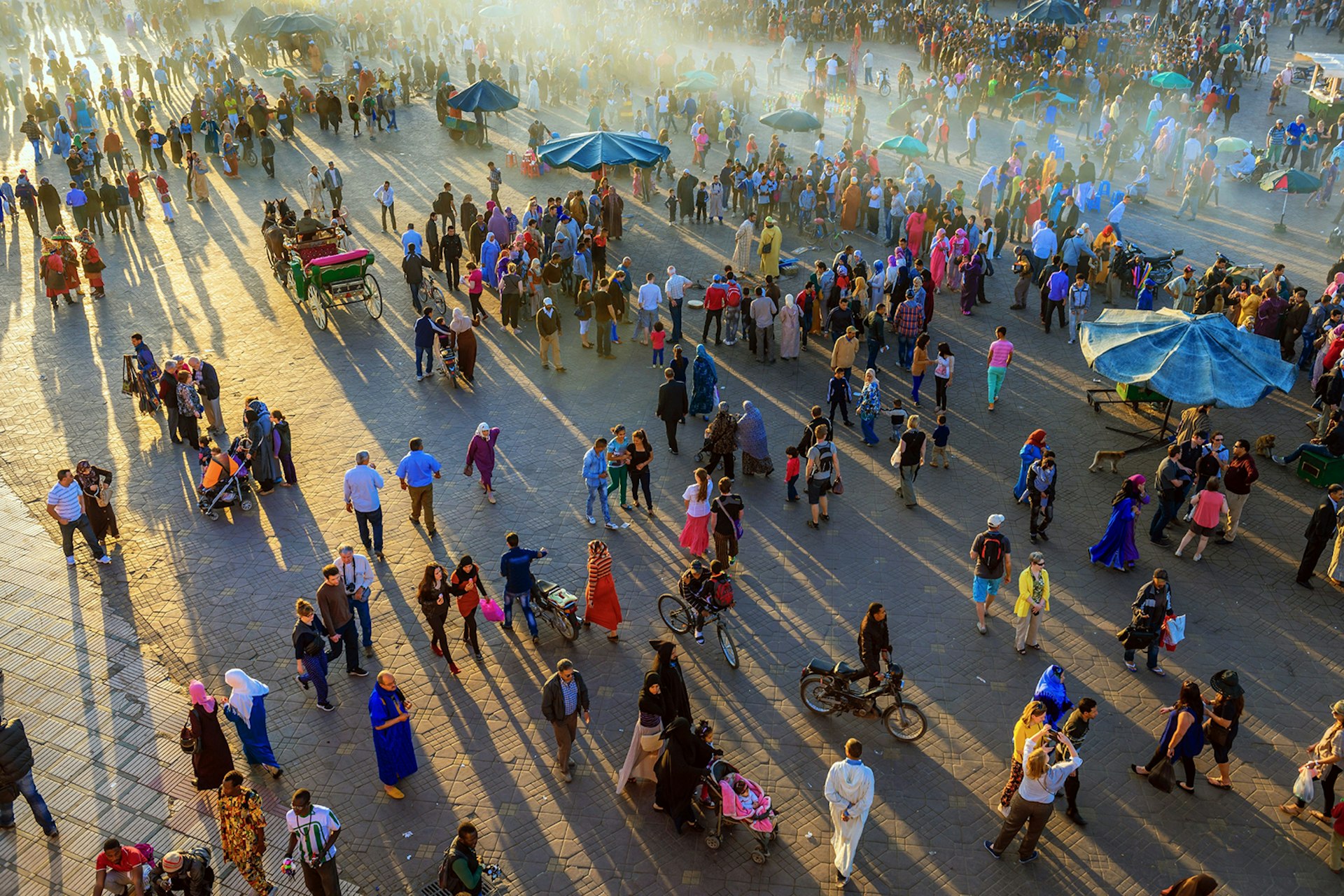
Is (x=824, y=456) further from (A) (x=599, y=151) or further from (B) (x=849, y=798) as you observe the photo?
(A) (x=599, y=151)

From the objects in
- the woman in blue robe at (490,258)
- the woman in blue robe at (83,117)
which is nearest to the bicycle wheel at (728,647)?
the woman in blue robe at (490,258)

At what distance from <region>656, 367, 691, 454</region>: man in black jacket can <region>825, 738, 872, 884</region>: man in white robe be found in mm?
7013

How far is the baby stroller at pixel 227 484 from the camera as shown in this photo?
13.3 meters

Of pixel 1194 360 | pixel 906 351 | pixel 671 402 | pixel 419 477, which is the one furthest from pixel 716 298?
pixel 1194 360

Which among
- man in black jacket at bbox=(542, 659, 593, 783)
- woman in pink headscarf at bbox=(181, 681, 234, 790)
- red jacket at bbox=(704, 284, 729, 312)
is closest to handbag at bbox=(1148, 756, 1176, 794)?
man in black jacket at bbox=(542, 659, 593, 783)

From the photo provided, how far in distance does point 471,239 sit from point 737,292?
5.83 meters

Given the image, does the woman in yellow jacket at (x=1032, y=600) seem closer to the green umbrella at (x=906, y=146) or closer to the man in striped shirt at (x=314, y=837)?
the man in striped shirt at (x=314, y=837)

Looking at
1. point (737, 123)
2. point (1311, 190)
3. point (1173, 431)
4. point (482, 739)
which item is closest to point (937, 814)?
point (482, 739)

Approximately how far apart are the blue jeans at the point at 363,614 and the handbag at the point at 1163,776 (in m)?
7.63

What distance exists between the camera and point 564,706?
29.8 ft

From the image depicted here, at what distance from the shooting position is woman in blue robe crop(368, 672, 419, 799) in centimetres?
892

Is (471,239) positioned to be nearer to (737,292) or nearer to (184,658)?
(737,292)

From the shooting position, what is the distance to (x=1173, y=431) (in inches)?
619

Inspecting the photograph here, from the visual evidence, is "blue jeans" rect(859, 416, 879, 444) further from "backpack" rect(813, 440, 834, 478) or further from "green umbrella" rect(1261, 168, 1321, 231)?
"green umbrella" rect(1261, 168, 1321, 231)
